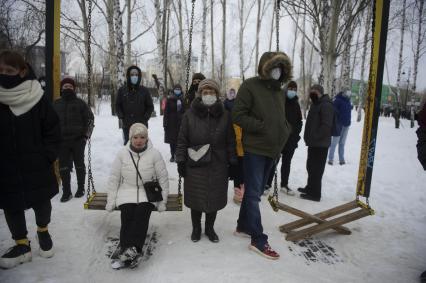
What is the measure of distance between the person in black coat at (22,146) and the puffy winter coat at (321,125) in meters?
4.14

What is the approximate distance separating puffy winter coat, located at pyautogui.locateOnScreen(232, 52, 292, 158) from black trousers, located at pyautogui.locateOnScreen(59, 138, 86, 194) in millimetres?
2871

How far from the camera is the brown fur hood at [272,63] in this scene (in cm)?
331

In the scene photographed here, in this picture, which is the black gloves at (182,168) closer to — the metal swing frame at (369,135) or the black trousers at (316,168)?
the metal swing frame at (369,135)

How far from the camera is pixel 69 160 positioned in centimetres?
498

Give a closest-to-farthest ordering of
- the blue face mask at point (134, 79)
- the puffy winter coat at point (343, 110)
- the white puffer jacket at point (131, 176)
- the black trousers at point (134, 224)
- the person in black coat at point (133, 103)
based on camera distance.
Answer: the black trousers at point (134, 224) < the white puffer jacket at point (131, 176) < the blue face mask at point (134, 79) < the person in black coat at point (133, 103) < the puffy winter coat at point (343, 110)

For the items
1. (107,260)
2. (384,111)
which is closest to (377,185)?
(107,260)

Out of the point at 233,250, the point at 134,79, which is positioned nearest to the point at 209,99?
the point at 233,250

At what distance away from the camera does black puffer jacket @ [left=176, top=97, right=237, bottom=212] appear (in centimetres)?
356

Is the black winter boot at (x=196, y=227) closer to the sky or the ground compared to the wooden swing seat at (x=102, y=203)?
closer to the ground

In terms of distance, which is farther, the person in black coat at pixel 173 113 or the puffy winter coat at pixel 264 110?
the person in black coat at pixel 173 113

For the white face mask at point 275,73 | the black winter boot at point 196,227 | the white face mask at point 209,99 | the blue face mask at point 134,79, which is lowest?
the black winter boot at point 196,227

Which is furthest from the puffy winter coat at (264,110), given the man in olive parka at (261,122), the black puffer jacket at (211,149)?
the black puffer jacket at (211,149)

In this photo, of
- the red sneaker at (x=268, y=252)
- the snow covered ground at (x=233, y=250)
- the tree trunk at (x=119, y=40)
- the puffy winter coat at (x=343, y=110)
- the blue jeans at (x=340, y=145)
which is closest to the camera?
the snow covered ground at (x=233, y=250)

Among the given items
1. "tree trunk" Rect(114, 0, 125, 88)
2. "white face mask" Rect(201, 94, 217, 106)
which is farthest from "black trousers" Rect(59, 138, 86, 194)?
"tree trunk" Rect(114, 0, 125, 88)
